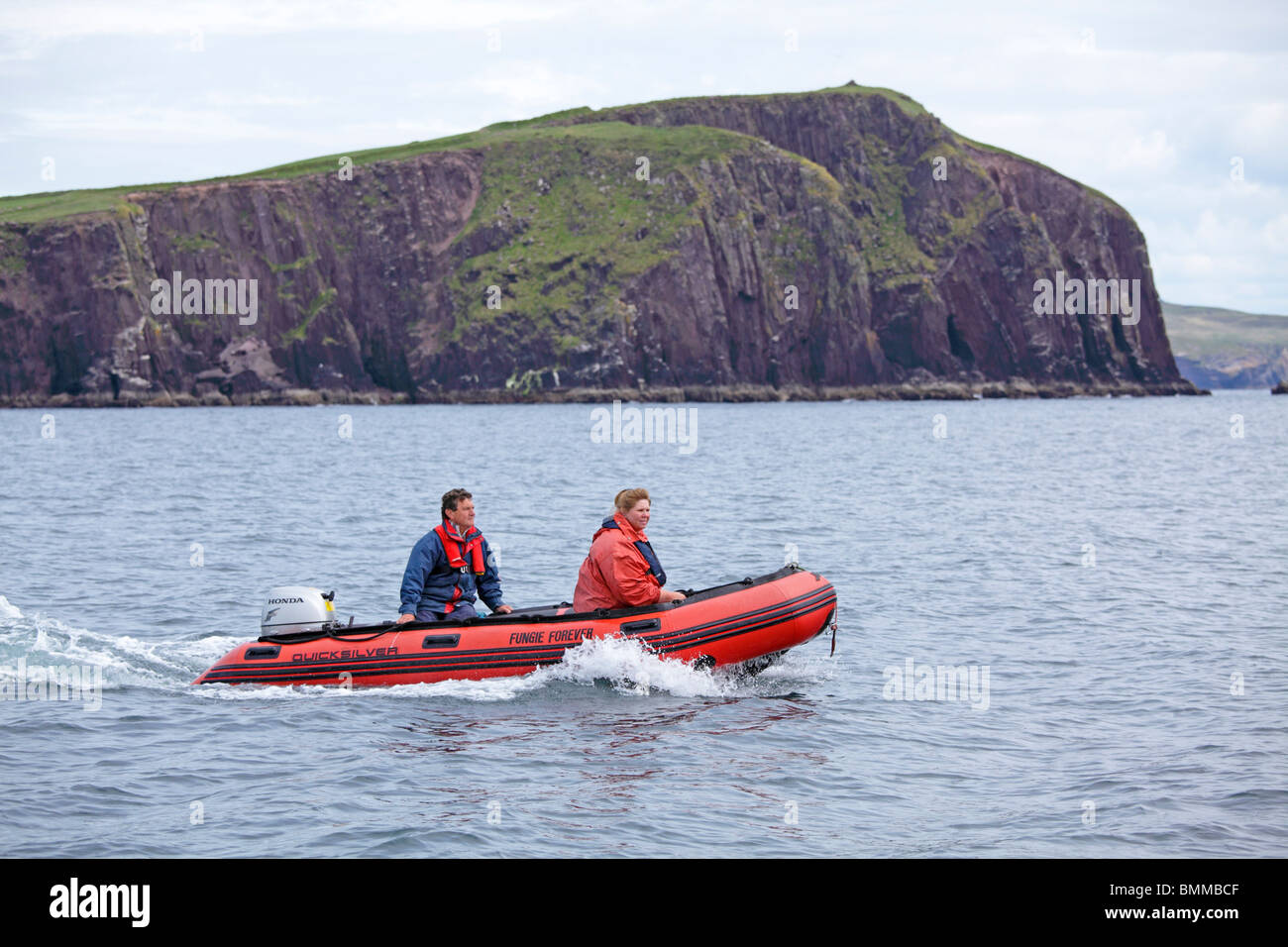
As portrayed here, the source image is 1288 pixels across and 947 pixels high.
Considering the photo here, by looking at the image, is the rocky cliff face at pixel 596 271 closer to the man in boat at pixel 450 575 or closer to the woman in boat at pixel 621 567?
the man in boat at pixel 450 575

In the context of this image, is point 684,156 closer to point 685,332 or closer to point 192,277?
point 685,332

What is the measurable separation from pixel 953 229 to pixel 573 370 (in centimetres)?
5756

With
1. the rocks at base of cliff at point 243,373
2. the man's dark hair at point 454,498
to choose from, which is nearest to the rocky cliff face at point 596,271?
the rocks at base of cliff at point 243,373

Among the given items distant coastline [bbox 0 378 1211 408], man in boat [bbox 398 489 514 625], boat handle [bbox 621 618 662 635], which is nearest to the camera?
boat handle [bbox 621 618 662 635]

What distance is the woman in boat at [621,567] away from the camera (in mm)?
14211

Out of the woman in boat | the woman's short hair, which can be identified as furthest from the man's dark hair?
the woman's short hair

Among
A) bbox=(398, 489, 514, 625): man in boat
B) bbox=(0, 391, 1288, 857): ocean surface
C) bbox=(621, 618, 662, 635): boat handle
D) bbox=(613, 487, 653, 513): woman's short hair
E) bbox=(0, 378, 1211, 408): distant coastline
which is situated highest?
bbox=(0, 378, 1211, 408): distant coastline

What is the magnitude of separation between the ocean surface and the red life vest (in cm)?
115

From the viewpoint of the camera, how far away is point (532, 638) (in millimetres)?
14180

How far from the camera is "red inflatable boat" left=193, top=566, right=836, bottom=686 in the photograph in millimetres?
14195

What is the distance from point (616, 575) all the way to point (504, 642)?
1.37m

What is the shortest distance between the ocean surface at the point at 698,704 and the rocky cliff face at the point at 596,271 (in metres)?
116

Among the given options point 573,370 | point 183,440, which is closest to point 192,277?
point 573,370

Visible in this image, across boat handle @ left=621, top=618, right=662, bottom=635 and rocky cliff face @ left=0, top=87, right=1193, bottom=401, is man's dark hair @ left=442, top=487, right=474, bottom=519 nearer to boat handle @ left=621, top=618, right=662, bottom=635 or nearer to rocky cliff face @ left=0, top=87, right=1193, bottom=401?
boat handle @ left=621, top=618, right=662, bottom=635
